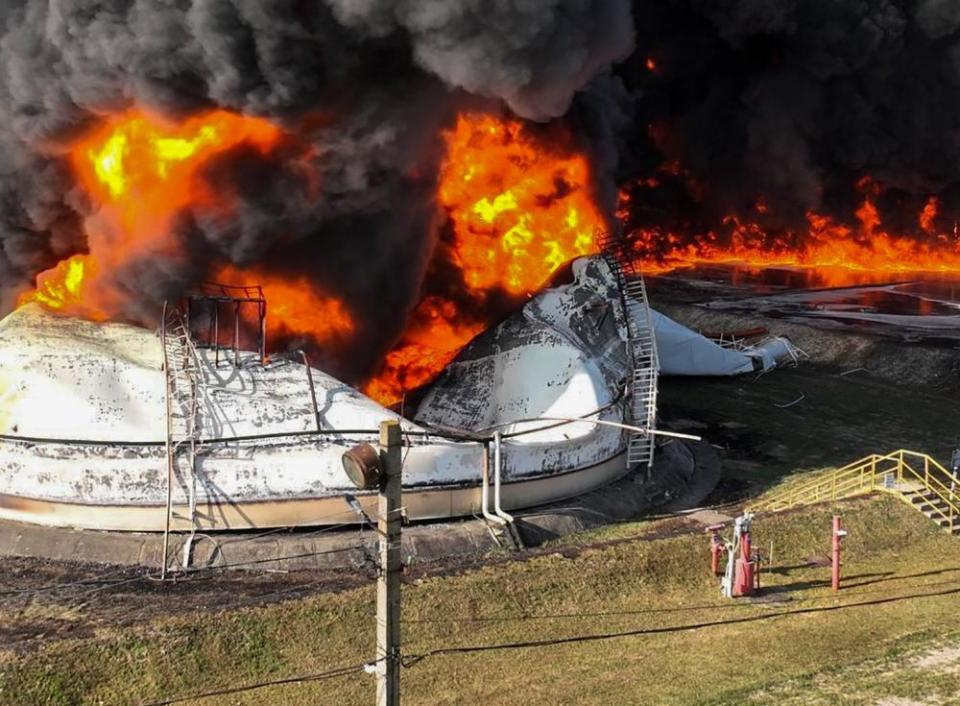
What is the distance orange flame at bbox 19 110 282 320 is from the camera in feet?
85.3

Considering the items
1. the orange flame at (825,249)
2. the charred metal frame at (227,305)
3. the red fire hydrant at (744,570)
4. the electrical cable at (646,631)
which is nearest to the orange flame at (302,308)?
the charred metal frame at (227,305)

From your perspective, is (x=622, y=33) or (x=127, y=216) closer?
(x=127, y=216)

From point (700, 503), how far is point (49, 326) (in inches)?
728

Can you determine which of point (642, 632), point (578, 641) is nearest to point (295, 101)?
point (578, 641)

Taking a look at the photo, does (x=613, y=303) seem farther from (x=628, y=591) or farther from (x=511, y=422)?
(x=628, y=591)

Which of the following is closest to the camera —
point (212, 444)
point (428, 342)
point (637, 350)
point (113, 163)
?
point (212, 444)

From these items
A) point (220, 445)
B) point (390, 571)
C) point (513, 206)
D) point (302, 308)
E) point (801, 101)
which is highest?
point (801, 101)

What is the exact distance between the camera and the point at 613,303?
32.0 m

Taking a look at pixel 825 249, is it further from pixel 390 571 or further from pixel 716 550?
pixel 390 571

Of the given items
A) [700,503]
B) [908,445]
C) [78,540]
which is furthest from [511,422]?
[908,445]

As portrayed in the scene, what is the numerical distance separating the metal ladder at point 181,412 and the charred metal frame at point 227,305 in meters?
0.51

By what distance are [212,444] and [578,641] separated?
9.48 meters

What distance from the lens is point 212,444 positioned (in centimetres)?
2264

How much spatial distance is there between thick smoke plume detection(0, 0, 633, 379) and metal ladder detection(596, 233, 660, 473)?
271 inches
